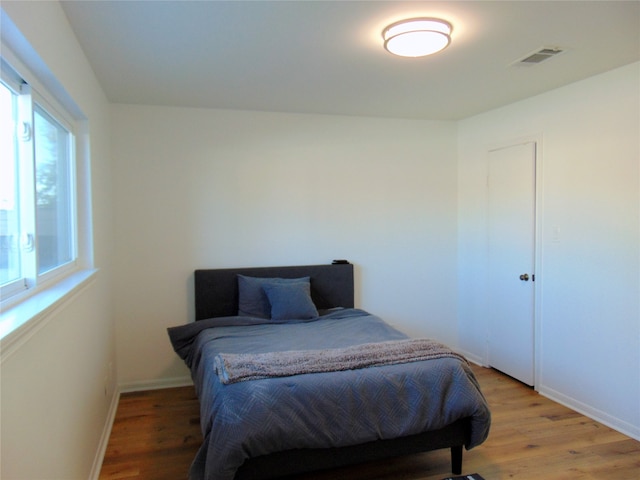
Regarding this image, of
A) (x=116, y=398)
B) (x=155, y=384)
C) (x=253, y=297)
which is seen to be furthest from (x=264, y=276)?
(x=116, y=398)

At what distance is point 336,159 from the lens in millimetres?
4141

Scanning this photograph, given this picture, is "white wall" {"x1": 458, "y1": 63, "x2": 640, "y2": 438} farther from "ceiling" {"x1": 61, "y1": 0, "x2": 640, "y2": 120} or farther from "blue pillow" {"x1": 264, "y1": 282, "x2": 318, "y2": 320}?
"blue pillow" {"x1": 264, "y1": 282, "x2": 318, "y2": 320}

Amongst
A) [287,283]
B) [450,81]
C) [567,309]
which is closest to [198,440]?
[287,283]

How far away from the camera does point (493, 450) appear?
269cm

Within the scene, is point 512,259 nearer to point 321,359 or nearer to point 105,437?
point 321,359

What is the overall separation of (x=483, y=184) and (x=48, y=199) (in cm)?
351

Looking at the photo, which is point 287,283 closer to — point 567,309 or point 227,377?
point 227,377

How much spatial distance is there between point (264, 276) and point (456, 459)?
2.09m

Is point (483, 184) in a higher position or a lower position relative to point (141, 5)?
lower

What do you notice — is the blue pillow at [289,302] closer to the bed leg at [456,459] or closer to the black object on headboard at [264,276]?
the black object on headboard at [264,276]

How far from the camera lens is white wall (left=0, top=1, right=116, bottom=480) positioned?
131cm

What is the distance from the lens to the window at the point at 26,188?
161 centimetres

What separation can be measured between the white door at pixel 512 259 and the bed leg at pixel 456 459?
4.96 ft

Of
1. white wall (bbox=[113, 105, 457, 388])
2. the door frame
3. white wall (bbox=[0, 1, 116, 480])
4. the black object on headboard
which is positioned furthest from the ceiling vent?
white wall (bbox=[0, 1, 116, 480])
